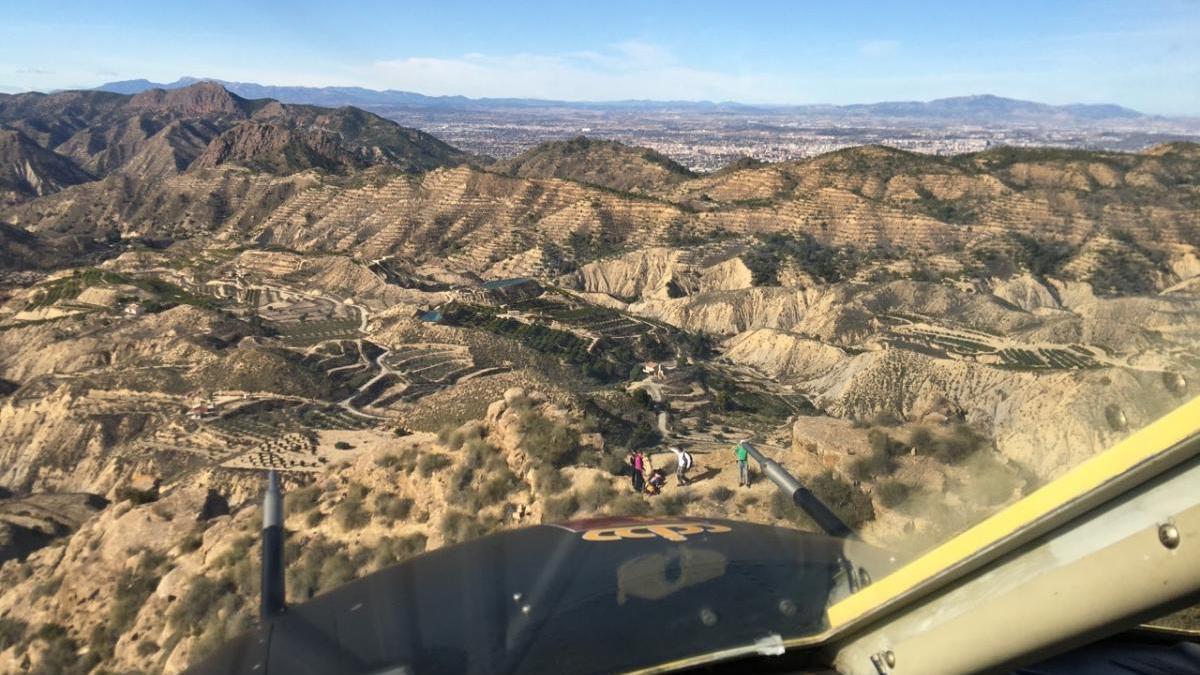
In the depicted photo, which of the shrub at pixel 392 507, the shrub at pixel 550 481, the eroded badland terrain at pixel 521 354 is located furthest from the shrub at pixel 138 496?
the shrub at pixel 550 481

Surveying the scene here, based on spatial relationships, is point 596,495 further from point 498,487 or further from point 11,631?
point 11,631

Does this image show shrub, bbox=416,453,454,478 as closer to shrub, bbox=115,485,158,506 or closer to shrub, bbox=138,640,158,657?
shrub, bbox=138,640,158,657

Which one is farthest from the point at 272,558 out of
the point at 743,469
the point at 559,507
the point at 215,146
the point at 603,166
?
the point at 215,146

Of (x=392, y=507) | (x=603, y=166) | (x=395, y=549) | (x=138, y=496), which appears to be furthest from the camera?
(x=603, y=166)

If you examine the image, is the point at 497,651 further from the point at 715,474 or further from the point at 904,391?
the point at 904,391

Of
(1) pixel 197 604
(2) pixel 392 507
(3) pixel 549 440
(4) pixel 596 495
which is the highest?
(3) pixel 549 440

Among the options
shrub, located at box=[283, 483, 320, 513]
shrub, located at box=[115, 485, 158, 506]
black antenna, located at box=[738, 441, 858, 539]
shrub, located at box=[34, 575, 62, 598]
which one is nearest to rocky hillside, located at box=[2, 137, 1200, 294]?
shrub, located at box=[115, 485, 158, 506]
